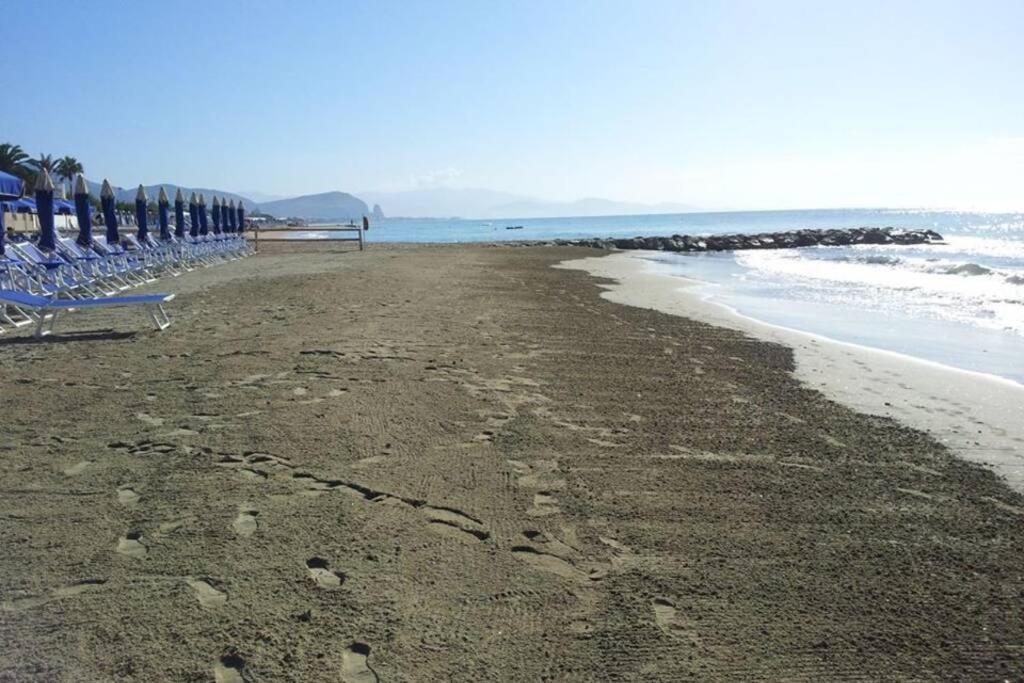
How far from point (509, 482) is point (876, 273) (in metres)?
23.8

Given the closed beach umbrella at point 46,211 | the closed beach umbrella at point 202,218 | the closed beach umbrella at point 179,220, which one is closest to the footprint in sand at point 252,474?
the closed beach umbrella at point 46,211

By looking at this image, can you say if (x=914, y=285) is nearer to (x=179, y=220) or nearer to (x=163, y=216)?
(x=163, y=216)

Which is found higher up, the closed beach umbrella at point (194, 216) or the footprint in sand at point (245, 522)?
the closed beach umbrella at point (194, 216)

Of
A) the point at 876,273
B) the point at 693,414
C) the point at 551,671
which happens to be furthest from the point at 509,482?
the point at 876,273

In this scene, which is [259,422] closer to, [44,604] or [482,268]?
[44,604]

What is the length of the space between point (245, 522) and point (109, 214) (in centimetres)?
1854

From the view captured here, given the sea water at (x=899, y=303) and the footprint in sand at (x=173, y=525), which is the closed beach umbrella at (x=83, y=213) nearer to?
the sea water at (x=899, y=303)

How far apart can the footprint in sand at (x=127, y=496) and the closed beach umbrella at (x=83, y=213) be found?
1437cm

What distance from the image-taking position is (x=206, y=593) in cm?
283

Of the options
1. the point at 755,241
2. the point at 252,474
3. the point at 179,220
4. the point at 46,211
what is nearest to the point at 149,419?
the point at 252,474

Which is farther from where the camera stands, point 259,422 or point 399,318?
point 399,318

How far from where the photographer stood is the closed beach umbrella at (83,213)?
53.6 feet

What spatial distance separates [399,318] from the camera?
9.95m

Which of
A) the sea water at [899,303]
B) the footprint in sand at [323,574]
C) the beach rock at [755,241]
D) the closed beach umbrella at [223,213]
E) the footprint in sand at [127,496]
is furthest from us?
the beach rock at [755,241]
